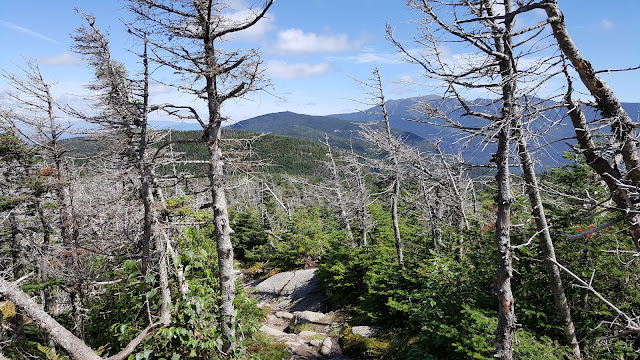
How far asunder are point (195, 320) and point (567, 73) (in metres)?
5.50

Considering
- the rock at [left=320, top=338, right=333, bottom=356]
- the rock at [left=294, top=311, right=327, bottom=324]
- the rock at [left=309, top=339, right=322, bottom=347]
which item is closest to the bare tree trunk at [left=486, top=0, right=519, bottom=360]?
the rock at [left=320, top=338, right=333, bottom=356]

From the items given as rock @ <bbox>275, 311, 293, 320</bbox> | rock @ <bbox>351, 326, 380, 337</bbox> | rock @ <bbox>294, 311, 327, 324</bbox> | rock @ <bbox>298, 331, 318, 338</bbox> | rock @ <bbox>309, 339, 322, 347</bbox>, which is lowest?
rock @ <bbox>275, 311, 293, 320</bbox>

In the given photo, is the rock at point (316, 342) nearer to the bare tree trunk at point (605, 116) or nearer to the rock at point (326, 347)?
the rock at point (326, 347)

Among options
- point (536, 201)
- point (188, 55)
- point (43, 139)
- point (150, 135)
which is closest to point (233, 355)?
point (188, 55)

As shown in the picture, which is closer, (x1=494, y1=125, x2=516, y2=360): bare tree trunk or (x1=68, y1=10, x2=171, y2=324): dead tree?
(x1=494, y1=125, x2=516, y2=360): bare tree trunk

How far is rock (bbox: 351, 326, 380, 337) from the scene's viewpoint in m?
9.75

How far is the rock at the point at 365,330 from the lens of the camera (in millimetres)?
9751

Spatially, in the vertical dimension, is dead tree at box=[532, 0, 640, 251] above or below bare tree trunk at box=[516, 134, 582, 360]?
above

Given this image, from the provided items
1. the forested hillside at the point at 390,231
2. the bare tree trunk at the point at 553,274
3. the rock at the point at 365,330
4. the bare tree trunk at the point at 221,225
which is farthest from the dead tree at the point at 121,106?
the bare tree trunk at the point at 553,274

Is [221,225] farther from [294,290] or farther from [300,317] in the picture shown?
[294,290]

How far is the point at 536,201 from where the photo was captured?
5473mm

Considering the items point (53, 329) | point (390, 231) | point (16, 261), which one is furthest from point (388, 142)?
point (16, 261)

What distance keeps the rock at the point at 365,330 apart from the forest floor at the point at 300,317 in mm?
725

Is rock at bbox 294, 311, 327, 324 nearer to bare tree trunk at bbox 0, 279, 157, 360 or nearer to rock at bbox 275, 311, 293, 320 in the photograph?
rock at bbox 275, 311, 293, 320
